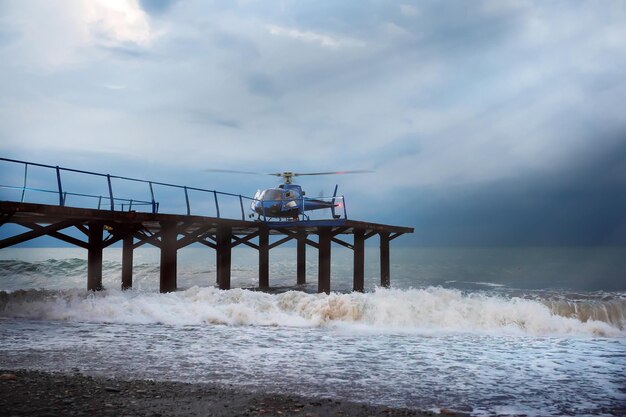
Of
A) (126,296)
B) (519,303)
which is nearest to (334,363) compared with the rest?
(519,303)

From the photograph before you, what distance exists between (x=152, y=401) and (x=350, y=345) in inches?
220

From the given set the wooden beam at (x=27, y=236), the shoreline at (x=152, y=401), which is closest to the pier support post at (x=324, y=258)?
the wooden beam at (x=27, y=236)

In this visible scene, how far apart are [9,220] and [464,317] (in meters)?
13.8

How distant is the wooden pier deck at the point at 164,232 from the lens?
15.9m

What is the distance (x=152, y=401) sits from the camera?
6.05 metres

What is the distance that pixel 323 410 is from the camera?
5891 millimetres

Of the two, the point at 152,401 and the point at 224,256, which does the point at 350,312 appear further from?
the point at 152,401

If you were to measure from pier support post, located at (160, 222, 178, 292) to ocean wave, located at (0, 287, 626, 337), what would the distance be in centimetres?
180

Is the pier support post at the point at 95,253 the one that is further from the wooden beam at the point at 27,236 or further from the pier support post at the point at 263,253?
the pier support post at the point at 263,253

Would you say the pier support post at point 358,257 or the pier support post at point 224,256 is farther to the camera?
the pier support post at point 358,257

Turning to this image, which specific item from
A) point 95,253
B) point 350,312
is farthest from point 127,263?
point 350,312

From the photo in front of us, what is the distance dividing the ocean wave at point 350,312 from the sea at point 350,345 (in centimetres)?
4

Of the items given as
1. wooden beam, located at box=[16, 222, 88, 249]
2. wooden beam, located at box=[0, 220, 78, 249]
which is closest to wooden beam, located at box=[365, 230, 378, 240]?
wooden beam, located at box=[16, 222, 88, 249]

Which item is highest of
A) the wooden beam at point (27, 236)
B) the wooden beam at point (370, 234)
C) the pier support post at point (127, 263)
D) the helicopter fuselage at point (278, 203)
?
the helicopter fuselage at point (278, 203)
